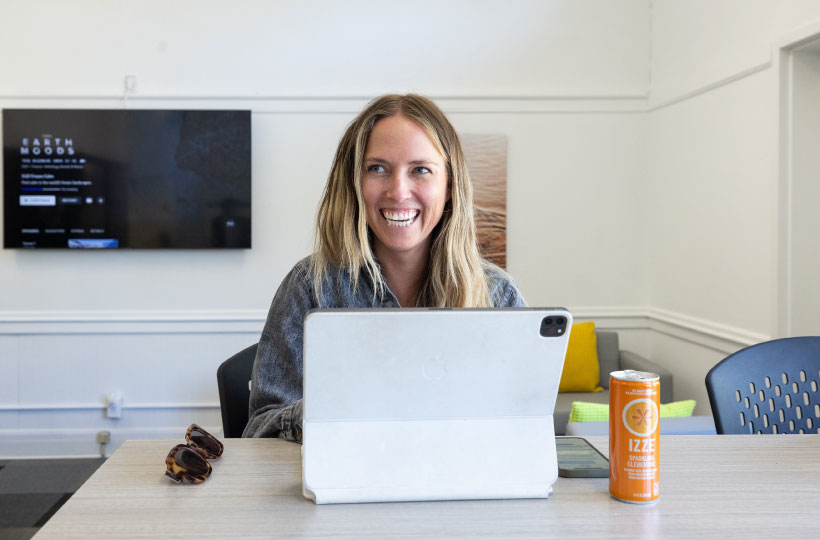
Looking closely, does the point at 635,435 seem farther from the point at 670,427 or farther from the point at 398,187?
the point at 670,427

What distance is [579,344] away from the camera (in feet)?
12.8

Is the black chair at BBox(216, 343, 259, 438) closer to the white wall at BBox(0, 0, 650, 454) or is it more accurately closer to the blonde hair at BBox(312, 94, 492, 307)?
the blonde hair at BBox(312, 94, 492, 307)

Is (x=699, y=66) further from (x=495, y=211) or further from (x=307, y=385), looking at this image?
(x=307, y=385)

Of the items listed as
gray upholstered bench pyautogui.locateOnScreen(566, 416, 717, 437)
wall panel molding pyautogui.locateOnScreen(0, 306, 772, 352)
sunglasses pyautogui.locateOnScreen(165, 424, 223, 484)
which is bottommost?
gray upholstered bench pyautogui.locateOnScreen(566, 416, 717, 437)

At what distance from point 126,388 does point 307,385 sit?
11.6 feet

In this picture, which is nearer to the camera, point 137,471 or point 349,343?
point 349,343

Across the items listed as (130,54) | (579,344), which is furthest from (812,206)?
(130,54)

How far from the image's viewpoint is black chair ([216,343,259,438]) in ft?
5.87

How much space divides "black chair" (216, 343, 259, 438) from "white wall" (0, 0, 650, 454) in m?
2.30

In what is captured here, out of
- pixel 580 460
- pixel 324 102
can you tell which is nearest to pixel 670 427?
pixel 580 460

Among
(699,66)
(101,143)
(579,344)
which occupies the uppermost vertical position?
(699,66)

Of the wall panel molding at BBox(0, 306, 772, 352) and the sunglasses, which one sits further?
the wall panel molding at BBox(0, 306, 772, 352)

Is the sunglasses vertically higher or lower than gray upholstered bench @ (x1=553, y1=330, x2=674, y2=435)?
higher

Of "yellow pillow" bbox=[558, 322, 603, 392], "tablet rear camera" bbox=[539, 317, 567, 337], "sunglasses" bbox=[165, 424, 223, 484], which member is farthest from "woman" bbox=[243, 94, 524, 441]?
"yellow pillow" bbox=[558, 322, 603, 392]
